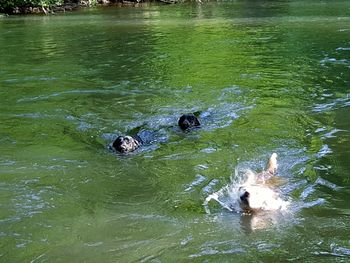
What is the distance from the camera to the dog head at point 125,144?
821 cm

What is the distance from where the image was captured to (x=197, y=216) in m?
5.98

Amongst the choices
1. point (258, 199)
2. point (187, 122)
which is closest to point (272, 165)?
point (258, 199)

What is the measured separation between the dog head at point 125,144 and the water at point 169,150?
0.16 metres

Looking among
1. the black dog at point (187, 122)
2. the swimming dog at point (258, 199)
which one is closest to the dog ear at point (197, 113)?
the black dog at point (187, 122)

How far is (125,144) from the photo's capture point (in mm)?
8242

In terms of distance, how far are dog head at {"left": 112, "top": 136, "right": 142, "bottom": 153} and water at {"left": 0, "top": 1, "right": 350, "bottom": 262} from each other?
16cm

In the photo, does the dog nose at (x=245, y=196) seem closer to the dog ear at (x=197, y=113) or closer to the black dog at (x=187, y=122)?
the black dog at (x=187, y=122)

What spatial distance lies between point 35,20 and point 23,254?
29603 mm

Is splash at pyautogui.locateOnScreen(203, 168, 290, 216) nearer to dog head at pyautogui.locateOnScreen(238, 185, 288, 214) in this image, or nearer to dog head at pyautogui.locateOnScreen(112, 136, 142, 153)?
dog head at pyautogui.locateOnScreen(238, 185, 288, 214)

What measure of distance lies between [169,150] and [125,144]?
28.1 inches

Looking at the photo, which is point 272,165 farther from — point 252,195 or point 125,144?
point 125,144

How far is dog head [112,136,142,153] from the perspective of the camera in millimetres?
8211

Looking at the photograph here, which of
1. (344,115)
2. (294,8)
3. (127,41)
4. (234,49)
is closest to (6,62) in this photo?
(127,41)

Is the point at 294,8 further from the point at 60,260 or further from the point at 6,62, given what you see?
the point at 60,260
